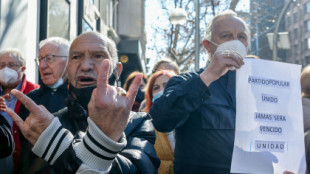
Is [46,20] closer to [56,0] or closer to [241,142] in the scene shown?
[56,0]

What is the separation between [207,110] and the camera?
7.99 ft

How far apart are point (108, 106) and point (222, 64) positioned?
0.91 m

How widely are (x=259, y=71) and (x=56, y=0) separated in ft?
21.8

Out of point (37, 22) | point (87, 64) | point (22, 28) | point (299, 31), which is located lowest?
point (87, 64)

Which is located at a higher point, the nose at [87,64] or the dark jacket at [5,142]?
the nose at [87,64]

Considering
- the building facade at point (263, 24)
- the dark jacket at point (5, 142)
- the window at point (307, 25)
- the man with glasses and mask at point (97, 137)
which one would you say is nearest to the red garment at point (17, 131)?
the dark jacket at point (5, 142)

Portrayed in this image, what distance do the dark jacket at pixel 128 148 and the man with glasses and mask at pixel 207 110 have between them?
0.23 meters

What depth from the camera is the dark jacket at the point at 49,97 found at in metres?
3.23

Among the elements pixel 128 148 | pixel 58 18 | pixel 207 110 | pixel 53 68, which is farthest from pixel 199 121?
pixel 58 18

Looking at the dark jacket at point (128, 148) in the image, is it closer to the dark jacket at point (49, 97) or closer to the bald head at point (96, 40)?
the bald head at point (96, 40)

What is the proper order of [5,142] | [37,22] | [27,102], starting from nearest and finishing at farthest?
1. [27,102]
2. [5,142]
3. [37,22]

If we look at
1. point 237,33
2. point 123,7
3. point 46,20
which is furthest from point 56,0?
point 123,7

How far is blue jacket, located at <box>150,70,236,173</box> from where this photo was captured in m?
2.31

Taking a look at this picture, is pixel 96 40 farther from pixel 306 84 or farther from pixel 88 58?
pixel 306 84
